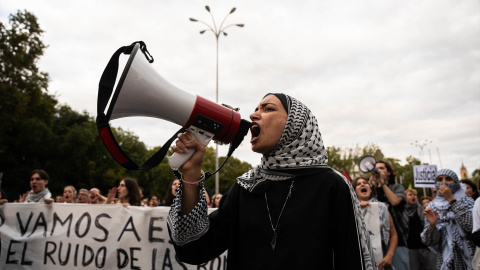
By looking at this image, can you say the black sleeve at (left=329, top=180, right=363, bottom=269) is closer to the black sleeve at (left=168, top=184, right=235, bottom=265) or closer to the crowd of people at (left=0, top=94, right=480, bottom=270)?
the crowd of people at (left=0, top=94, right=480, bottom=270)

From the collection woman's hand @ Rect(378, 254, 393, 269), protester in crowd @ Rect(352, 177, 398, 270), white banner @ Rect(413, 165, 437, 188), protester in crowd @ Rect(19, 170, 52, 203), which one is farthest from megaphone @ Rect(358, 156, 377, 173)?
white banner @ Rect(413, 165, 437, 188)

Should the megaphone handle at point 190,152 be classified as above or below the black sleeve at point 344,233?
above

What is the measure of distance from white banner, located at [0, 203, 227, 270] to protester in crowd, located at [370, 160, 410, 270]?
204cm

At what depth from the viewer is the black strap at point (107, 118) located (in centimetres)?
170

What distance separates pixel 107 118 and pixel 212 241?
2.34 ft

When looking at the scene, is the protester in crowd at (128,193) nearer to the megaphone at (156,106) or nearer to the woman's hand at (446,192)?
the megaphone at (156,106)

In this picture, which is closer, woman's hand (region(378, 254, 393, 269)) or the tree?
woman's hand (region(378, 254, 393, 269))

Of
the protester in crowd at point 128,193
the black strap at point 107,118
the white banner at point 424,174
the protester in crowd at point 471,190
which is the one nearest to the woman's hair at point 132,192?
the protester in crowd at point 128,193

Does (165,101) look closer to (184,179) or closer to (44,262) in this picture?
(184,179)

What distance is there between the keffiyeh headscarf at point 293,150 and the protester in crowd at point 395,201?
3.32 m

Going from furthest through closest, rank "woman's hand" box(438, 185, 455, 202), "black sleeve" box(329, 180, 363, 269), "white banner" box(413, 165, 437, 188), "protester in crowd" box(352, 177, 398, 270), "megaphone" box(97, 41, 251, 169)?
1. "white banner" box(413, 165, 437, 188)
2. "protester in crowd" box(352, 177, 398, 270)
3. "woman's hand" box(438, 185, 455, 202)
4. "megaphone" box(97, 41, 251, 169)
5. "black sleeve" box(329, 180, 363, 269)

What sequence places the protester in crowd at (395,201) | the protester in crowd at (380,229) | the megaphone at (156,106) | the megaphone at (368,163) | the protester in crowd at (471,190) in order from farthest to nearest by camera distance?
the protester in crowd at (471,190) < the megaphone at (368,163) < the protester in crowd at (395,201) < the protester in crowd at (380,229) < the megaphone at (156,106)

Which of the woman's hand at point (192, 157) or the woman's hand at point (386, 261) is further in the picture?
the woman's hand at point (386, 261)

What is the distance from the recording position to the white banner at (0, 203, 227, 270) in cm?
446
